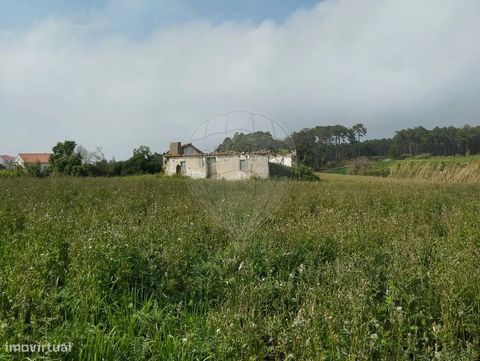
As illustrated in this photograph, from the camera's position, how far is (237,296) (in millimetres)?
3652

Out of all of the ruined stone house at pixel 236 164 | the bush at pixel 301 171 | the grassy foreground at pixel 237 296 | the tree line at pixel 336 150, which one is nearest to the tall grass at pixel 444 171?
the tree line at pixel 336 150

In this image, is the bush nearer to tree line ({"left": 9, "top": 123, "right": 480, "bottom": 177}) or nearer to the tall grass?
tree line ({"left": 9, "top": 123, "right": 480, "bottom": 177})

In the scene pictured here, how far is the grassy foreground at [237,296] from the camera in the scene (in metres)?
2.79

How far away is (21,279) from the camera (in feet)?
11.0

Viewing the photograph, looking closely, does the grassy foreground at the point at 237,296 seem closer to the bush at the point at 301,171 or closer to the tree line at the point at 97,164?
the bush at the point at 301,171

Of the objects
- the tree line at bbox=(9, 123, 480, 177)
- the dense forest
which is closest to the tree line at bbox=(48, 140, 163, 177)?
the tree line at bbox=(9, 123, 480, 177)

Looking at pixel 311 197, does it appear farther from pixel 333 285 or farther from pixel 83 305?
pixel 83 305

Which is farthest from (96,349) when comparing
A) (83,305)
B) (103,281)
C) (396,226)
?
(396,226)

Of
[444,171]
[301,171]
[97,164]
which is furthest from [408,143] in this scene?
[301,171]

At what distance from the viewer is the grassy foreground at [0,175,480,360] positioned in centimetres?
279

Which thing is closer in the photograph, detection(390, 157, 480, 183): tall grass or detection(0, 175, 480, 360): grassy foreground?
detection(0, 175, 480, 360): grassy foreground

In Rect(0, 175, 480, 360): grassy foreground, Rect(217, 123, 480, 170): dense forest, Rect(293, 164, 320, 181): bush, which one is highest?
Rect(217, 123, 480, 170): dense forest

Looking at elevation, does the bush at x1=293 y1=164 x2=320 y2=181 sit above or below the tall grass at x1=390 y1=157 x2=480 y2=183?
above

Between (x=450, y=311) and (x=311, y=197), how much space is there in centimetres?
863
